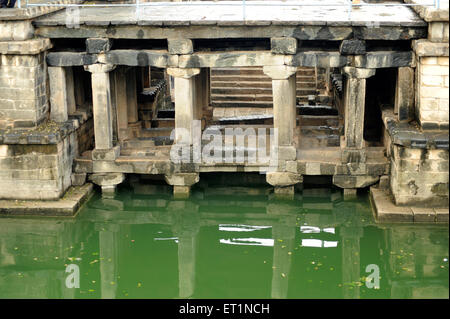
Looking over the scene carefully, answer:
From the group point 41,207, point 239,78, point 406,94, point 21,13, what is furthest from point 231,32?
point 239,78

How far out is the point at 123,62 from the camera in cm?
1606

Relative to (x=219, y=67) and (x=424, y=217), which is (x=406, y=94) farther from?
(x=219, y=67)

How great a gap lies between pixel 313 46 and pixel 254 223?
3860 millimetres

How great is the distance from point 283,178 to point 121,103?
14.2ft

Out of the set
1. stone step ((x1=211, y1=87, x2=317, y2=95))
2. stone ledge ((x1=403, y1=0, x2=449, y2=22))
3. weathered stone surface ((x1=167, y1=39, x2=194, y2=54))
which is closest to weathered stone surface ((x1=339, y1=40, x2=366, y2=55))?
stone ledge ((x1=403, y1=0, x2=449, y2=22))

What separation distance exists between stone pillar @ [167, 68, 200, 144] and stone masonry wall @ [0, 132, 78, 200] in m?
2.43

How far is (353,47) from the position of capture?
1546 centimetres

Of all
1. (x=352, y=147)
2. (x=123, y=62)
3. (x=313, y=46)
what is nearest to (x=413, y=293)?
(x=352, y=147)

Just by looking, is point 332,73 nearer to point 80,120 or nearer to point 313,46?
point 313,46

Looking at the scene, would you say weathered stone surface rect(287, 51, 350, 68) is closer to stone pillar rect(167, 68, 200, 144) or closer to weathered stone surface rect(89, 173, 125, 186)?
stone pillar rect(167, 68, 200, 144)

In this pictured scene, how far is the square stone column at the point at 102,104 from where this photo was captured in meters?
16.1

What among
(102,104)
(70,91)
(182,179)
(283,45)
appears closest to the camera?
(283,45)

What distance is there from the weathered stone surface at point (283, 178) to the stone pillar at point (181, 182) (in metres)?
1.54

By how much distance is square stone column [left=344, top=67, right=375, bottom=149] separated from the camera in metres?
15.7
